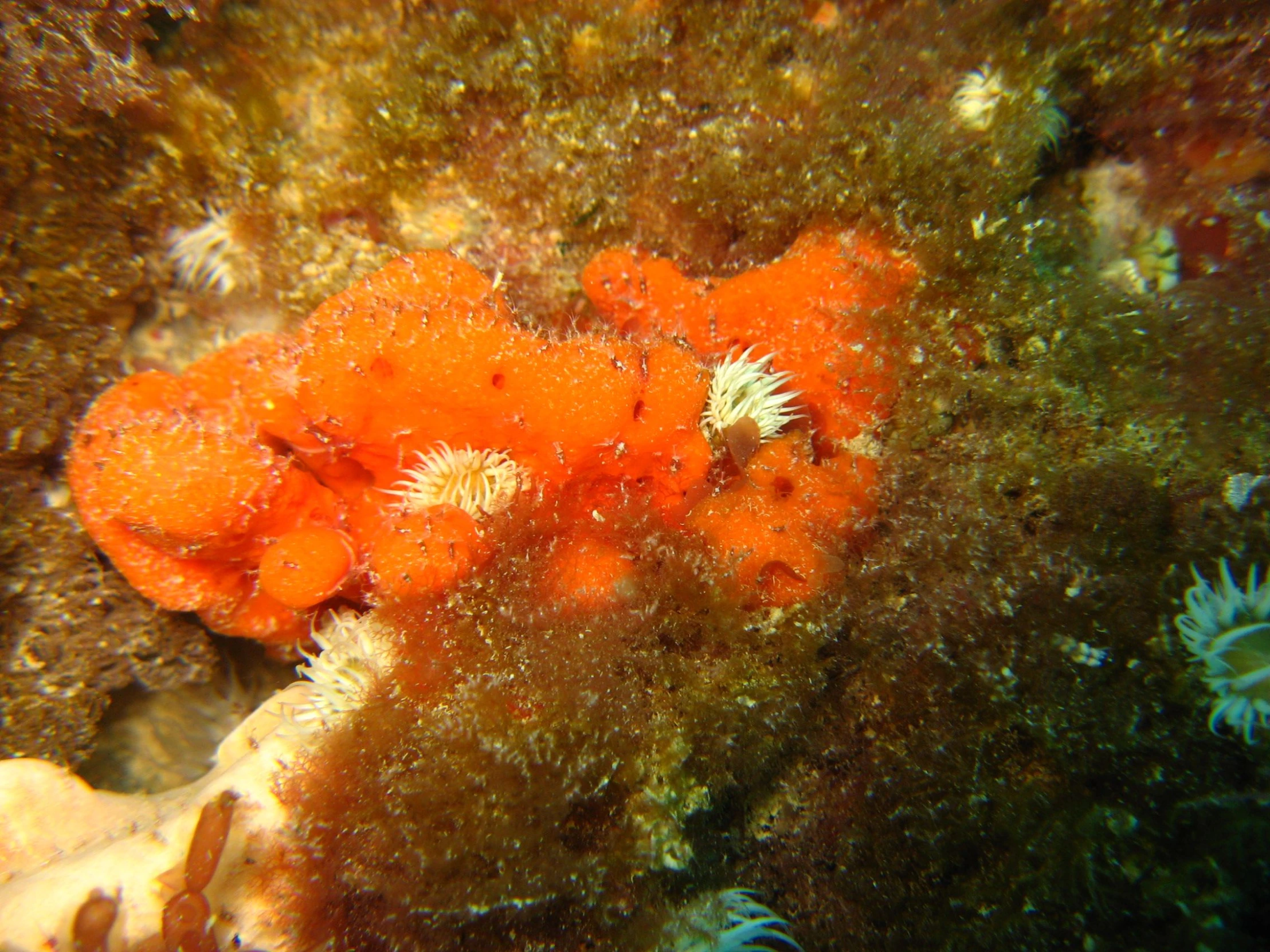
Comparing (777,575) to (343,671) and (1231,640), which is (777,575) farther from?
(343,671)

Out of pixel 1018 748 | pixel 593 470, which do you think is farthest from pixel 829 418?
pixel 1018 748

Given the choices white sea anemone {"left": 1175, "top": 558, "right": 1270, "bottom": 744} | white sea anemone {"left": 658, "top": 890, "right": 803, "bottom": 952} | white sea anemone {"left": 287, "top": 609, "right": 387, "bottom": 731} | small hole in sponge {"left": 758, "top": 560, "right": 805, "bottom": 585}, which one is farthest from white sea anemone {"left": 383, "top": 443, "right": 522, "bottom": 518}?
white sea anemone {"left": 1175, "top": 558, "right": 1270, "bottom": 744}

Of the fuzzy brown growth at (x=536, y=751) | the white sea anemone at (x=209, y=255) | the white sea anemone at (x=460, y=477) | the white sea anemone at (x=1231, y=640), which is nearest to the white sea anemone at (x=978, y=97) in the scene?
the white sea anemone at (x=1231, y=640)

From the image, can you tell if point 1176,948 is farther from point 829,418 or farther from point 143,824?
point 143,824

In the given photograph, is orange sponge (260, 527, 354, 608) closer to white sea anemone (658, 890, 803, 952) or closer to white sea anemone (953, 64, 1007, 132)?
white sea anemone (658, 890, 803, 952)

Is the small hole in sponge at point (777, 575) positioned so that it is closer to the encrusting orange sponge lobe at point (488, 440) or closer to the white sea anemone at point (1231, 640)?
the encrusting orange sponge lobe at point (488, 440)
